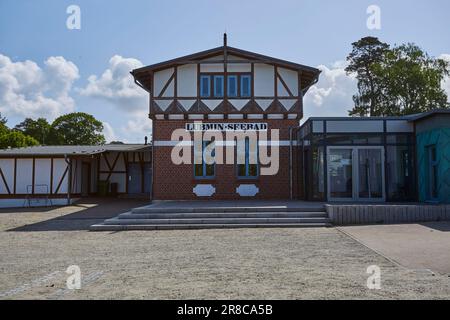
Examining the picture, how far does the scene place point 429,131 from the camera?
13.3 metres

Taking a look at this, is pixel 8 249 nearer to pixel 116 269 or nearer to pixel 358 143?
pixel 116 269

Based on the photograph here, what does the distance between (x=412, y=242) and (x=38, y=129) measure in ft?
164

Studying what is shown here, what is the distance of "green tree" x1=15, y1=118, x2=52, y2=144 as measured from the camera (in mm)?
49416

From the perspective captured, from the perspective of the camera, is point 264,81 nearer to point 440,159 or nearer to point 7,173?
point 440,159

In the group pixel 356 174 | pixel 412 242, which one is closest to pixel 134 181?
pixel 356 174

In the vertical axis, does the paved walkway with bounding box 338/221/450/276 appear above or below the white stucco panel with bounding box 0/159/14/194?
below

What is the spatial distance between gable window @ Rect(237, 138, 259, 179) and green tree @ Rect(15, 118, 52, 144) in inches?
1536

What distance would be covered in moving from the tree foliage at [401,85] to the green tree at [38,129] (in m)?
35.5

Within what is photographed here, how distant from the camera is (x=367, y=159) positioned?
1405cm

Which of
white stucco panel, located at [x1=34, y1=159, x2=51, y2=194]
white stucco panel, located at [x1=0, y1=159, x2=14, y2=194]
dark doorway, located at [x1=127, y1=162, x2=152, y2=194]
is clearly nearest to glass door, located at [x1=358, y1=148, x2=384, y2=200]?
dark doorway, located at [x1=127, y1=162, x2=152, y2=194]

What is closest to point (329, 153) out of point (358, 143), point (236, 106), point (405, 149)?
point (358, 143)

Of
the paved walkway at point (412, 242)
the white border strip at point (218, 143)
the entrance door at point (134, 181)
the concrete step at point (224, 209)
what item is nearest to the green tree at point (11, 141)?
the entrance door at point (134, 181)

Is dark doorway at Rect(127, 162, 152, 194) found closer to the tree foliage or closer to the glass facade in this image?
the glass facade

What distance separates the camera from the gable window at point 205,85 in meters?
16.1
